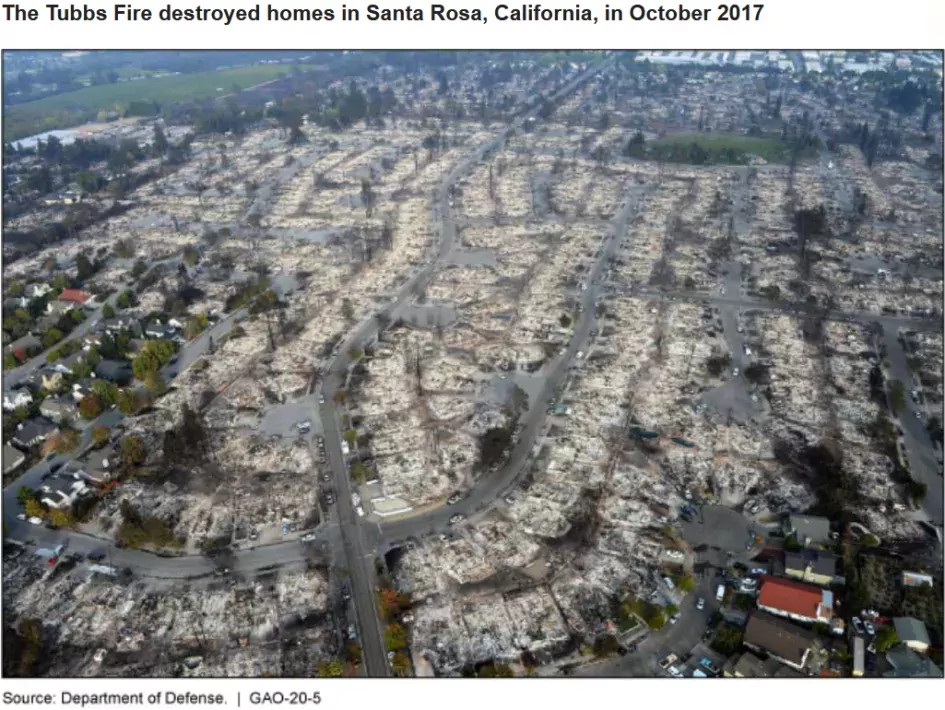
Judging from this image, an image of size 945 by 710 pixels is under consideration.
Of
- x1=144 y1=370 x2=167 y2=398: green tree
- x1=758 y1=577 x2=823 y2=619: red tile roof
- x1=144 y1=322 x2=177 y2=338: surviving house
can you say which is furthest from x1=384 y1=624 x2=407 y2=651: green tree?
x1=144 y1=322 x2=177 y2=338: surviving house

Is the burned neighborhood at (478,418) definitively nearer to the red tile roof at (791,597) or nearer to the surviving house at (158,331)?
the red tile roof at (791,597)

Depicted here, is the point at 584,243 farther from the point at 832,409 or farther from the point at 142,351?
the point at 142,351

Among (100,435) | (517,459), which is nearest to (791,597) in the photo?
(517,459)

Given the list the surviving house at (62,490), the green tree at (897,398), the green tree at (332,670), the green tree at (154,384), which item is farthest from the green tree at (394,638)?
the green tree at (897,398)

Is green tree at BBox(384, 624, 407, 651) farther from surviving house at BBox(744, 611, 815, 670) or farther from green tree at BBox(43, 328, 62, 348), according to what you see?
green tree at BBox(43, 328, 62, 348)

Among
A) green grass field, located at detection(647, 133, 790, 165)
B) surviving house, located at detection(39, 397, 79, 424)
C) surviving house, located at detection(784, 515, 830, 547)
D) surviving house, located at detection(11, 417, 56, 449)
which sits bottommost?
surviving house, located at detection(784, 515, 830, 547)
